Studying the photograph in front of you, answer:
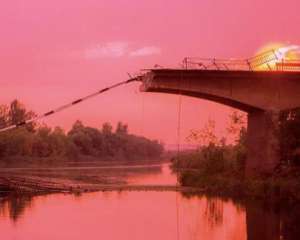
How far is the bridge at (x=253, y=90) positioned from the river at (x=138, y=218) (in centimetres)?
455

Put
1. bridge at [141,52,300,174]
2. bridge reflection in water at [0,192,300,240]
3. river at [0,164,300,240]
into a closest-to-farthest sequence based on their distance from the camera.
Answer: river at [0,164,300,240] → bridge reflection in water at [0,192,300,240] → bridge at [141,52,300,174]

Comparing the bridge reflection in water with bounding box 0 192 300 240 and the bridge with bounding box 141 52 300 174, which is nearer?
the bridge reflection in water with bounding box 0 192 300 240

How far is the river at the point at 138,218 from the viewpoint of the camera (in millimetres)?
24125

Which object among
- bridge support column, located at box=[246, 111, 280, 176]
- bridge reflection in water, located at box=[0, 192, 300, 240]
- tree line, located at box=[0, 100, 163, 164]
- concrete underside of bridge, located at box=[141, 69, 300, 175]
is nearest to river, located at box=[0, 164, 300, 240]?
bridge reflection in water, located at box=[0, 192, 300, 240]

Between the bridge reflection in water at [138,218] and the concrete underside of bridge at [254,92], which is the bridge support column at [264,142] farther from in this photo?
the bridge reflection in water at [138,218]

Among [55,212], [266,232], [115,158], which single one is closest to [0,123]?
[115,158]

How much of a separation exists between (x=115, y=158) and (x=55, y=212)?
107815 mm

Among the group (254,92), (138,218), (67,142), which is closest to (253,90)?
(254,92)

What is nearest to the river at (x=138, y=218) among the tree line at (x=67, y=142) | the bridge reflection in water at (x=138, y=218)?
the bridge reflection in water at (x=138, y=218)

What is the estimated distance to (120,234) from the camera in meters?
24.2

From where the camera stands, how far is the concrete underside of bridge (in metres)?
38.8

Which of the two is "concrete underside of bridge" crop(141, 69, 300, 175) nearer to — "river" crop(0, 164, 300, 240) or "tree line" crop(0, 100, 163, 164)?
"river" crop(0, 164, 300, 240)

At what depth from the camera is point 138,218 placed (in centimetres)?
2881

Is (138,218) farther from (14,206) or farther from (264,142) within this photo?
(264,142)
